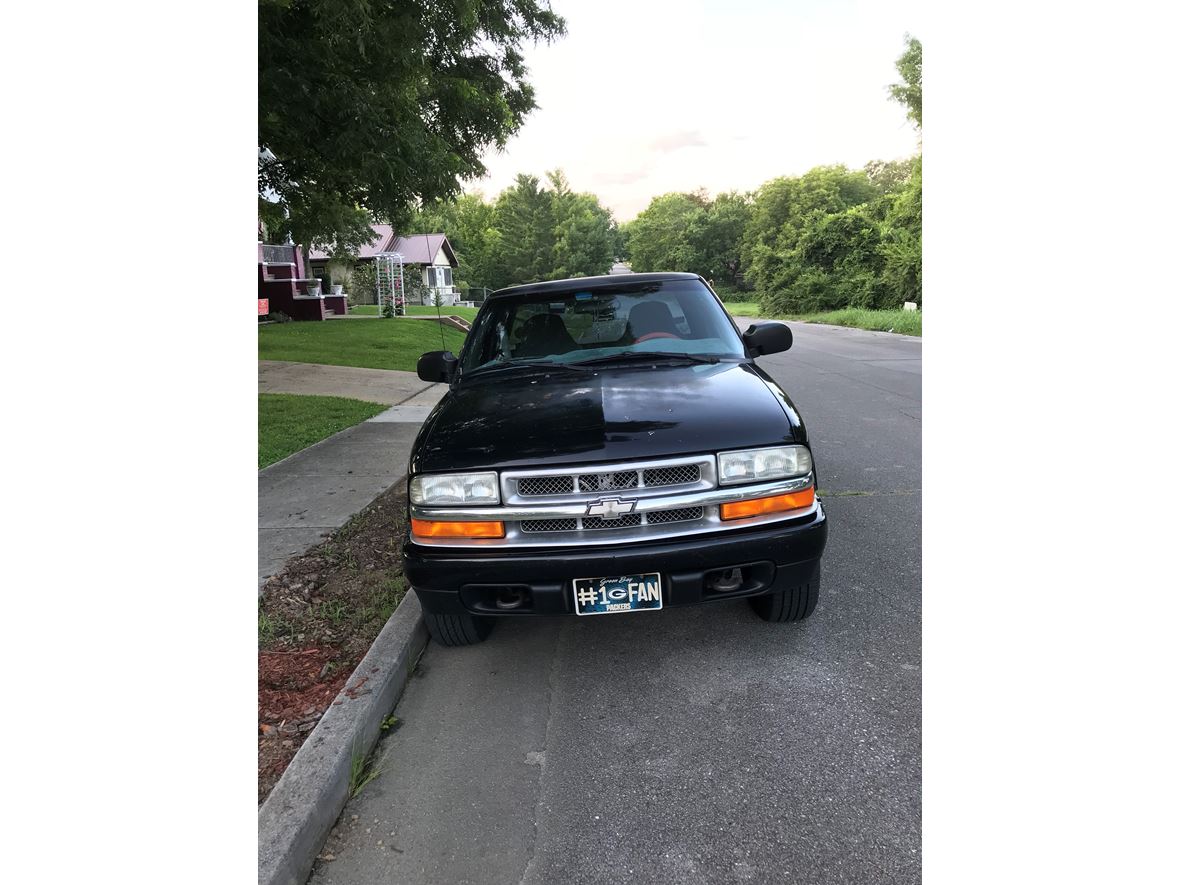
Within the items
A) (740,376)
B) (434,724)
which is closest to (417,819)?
(434,724)

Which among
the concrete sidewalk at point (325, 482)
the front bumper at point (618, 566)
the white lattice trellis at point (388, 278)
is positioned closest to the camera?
the front bumper at point (618, 566)

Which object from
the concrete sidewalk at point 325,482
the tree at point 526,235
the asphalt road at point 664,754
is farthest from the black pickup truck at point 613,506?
the tree at point 526,235

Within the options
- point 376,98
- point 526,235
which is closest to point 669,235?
point 526,235

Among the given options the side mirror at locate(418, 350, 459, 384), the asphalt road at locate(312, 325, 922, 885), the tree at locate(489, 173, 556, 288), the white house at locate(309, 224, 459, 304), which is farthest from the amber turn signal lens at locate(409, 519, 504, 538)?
the tree at locate(489, 173, 556, 288)

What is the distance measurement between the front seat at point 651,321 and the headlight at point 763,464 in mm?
1390

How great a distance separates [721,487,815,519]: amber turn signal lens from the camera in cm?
295

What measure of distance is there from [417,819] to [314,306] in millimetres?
29954

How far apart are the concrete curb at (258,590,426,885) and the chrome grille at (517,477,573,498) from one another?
3.17 ft

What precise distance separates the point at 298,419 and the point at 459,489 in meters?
6.79

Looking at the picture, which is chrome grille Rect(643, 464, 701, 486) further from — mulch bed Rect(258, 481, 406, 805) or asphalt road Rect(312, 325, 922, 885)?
mulch bed Rect(258, 481, 406, 805)

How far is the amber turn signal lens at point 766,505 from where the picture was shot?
295 cm

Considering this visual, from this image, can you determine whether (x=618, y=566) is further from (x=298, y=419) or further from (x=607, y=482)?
(x=298, y=419)

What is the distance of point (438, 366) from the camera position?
4.26 metres

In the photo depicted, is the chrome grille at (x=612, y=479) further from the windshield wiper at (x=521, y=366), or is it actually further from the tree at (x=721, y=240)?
the tree at (x=721, y=240)
